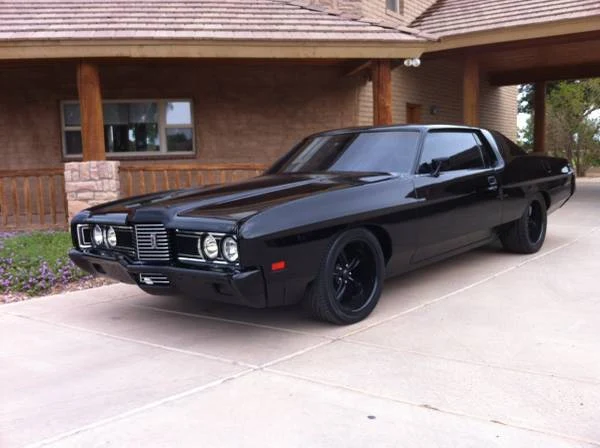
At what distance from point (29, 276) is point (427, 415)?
472cm

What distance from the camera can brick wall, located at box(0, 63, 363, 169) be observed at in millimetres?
11453

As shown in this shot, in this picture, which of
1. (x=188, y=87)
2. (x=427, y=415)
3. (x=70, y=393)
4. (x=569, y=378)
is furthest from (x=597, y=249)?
(x=188, y=87)

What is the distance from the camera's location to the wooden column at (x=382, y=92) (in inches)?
388

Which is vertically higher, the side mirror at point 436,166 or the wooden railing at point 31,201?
the side mirror at point 436,166

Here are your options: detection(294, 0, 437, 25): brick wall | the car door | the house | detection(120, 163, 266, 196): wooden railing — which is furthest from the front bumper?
detection(294, 0, 437, 25): brick wall

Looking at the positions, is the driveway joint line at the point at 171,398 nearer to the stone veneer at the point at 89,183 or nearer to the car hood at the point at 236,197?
the car hood at the point at 236,197

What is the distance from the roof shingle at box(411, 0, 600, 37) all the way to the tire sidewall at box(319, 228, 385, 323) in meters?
7.81

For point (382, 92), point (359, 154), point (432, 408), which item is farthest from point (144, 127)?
point (432, 408)

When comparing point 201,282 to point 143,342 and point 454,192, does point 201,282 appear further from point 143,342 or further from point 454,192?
point 454,192

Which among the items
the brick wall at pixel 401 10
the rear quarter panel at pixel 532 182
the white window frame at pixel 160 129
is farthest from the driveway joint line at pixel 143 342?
the brick wall at pixel 401 10

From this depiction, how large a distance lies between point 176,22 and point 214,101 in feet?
8.33

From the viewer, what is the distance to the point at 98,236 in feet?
15.5

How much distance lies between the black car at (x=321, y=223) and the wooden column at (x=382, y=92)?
358 cm

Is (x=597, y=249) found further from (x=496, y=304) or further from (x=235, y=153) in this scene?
(x=235, y=153)
